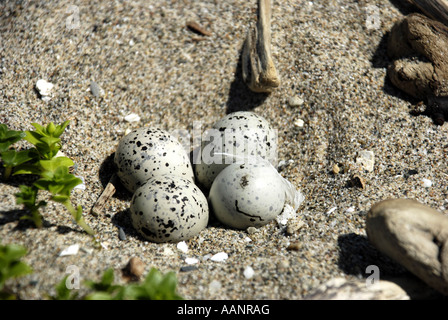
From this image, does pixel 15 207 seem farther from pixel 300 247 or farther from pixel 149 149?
pixel 300 247

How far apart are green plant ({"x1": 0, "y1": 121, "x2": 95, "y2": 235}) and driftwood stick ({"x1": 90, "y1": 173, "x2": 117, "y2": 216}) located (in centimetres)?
29

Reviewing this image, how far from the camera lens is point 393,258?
249cm

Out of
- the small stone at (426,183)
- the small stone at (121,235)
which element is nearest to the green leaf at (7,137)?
the small stone at (121,235)

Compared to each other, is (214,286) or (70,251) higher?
(214,286)

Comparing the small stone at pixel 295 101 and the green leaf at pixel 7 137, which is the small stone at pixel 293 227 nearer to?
the small stone at pixel 295 101

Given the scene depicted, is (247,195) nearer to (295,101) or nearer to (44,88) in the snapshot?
(295,101)

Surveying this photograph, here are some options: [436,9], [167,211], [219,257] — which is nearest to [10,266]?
[167,211]

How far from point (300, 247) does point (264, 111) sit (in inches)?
60.9

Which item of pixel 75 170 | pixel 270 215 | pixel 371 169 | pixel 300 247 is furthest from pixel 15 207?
pixel 371 169

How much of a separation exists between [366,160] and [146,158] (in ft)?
6.24

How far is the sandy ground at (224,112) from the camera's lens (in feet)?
8.61

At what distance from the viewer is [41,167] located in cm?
285

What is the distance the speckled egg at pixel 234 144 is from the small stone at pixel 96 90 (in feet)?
3.99

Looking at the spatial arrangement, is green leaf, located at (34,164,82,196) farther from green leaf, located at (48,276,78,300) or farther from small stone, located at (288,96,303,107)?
small stone, located at (288,96,303,107)
